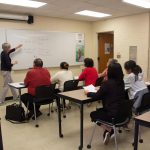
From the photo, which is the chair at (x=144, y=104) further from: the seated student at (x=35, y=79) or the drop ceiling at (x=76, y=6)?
the drop ceiling at (x=76, y=6)

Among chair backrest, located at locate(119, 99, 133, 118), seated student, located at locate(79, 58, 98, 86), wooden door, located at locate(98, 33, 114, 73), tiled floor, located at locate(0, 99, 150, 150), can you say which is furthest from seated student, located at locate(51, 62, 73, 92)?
wooden door, located at locate(98, 33, 114, 73)

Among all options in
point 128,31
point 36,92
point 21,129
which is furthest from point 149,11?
point 21,129

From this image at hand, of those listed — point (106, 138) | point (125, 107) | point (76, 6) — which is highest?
point (76, 6)

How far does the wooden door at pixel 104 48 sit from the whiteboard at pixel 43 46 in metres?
0.90

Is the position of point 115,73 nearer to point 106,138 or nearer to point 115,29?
point 106,138

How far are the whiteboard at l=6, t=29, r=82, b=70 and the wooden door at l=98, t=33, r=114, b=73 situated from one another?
899mm

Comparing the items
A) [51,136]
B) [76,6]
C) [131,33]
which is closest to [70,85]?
[51,136]

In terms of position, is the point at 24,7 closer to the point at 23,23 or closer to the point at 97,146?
the point at 23,23

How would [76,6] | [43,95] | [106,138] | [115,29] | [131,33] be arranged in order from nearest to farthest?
1. [106,138]
2. [43,95]
3. [76,6]
4. [131,33]
5. [115,29]

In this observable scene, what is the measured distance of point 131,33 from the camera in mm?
5602

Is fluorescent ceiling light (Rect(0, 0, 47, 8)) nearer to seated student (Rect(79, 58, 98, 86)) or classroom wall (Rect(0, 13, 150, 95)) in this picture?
classroom wall (Rect(0, 13, 150, 95))

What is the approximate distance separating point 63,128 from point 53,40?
129 inches

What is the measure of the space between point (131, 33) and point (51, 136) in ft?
13.1

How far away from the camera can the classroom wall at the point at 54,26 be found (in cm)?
514
